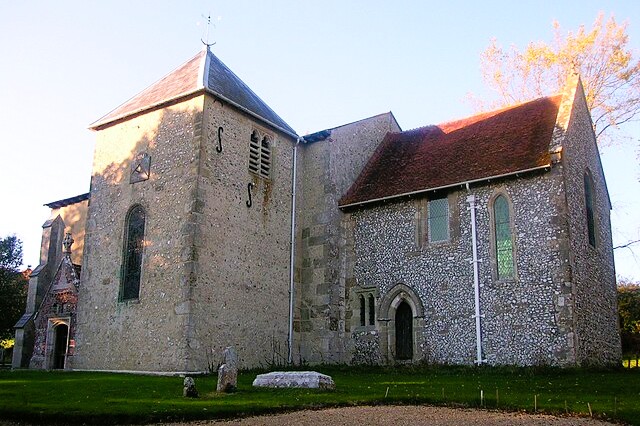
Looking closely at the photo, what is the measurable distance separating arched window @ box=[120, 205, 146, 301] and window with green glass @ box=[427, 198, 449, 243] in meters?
10.1

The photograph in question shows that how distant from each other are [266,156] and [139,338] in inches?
319

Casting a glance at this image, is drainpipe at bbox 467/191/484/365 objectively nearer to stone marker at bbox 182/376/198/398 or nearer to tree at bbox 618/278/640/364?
stone marker at bbox 182/376/198/398

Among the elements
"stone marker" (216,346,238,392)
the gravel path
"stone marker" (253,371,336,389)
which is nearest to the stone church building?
"stone marker" (253,371,336,389)

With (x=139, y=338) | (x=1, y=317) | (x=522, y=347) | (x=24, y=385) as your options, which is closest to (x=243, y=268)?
(x=139, y=338)

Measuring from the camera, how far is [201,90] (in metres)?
21.3

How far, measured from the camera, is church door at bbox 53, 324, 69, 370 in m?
24.2

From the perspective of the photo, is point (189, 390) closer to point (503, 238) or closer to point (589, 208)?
point (503, 238)

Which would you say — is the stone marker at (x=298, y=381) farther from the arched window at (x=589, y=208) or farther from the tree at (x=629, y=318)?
the tree at (x=629, y=318)

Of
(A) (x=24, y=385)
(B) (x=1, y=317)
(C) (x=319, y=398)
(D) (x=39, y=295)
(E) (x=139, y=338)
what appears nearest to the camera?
(C) (x=319, y=398)

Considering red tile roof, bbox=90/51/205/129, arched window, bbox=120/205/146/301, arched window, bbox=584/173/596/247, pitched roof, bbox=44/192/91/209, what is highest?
red tile roof, bbox=90/51/205/129

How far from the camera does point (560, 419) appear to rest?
10.6 m

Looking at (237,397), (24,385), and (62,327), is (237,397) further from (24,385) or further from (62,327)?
(62,327)

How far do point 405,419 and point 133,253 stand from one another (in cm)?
1415

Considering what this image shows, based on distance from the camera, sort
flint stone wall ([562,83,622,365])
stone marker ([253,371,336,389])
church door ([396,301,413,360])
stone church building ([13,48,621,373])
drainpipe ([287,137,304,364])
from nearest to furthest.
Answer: stone marker ([253,371,336,389])
flint stone wall ([562,83,622,365])
stone church building ([13,48,621,373])
church door ([396,301,413,360])
drainpipe ([287,137,304,364])
